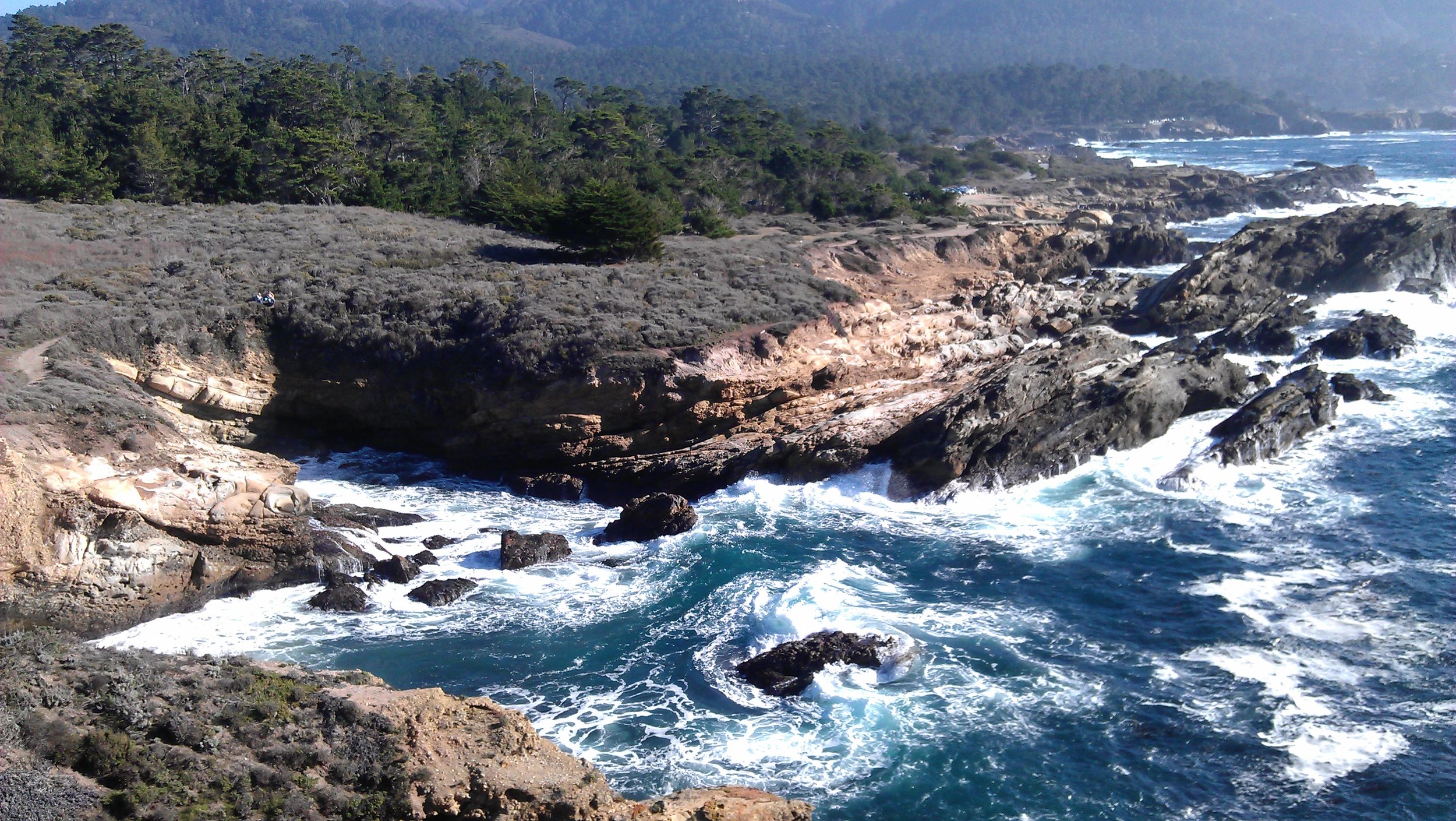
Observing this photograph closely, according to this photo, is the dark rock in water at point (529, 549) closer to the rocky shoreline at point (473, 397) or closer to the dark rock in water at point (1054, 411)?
the rocky shoreline at point (473, 397)

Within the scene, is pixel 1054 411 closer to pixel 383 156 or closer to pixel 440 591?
pixel 440 591

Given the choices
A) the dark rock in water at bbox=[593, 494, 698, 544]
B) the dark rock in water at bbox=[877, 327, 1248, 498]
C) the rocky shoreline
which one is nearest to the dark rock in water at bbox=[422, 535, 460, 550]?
the rocky shoreline

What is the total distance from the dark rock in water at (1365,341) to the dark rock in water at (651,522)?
70.2 feet

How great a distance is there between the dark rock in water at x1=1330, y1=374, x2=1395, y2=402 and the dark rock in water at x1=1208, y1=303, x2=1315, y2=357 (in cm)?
347

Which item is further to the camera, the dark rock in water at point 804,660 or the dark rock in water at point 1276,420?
the dark rock in water at point 1276,420

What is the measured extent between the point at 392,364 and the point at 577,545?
8211mm

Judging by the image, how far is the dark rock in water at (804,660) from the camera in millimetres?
17875

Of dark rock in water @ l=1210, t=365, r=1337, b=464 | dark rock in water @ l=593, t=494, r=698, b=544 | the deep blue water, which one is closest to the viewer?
the deep blue water

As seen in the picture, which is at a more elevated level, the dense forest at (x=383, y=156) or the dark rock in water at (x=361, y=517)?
the dense forest at (x=383, y=156)

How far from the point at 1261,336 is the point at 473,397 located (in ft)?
81.7

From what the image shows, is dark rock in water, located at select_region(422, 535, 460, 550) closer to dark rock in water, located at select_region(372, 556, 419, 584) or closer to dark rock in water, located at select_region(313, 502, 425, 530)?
dark rock in water, located at select_region(372, 556, 419, 584)

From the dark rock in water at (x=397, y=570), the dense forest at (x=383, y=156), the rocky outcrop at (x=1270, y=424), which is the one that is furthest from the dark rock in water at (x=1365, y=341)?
the dark rock in water at (x=397, y=570)

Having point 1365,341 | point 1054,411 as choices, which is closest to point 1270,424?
point 1054,411

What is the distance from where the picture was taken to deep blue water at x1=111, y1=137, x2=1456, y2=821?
15328 mm
